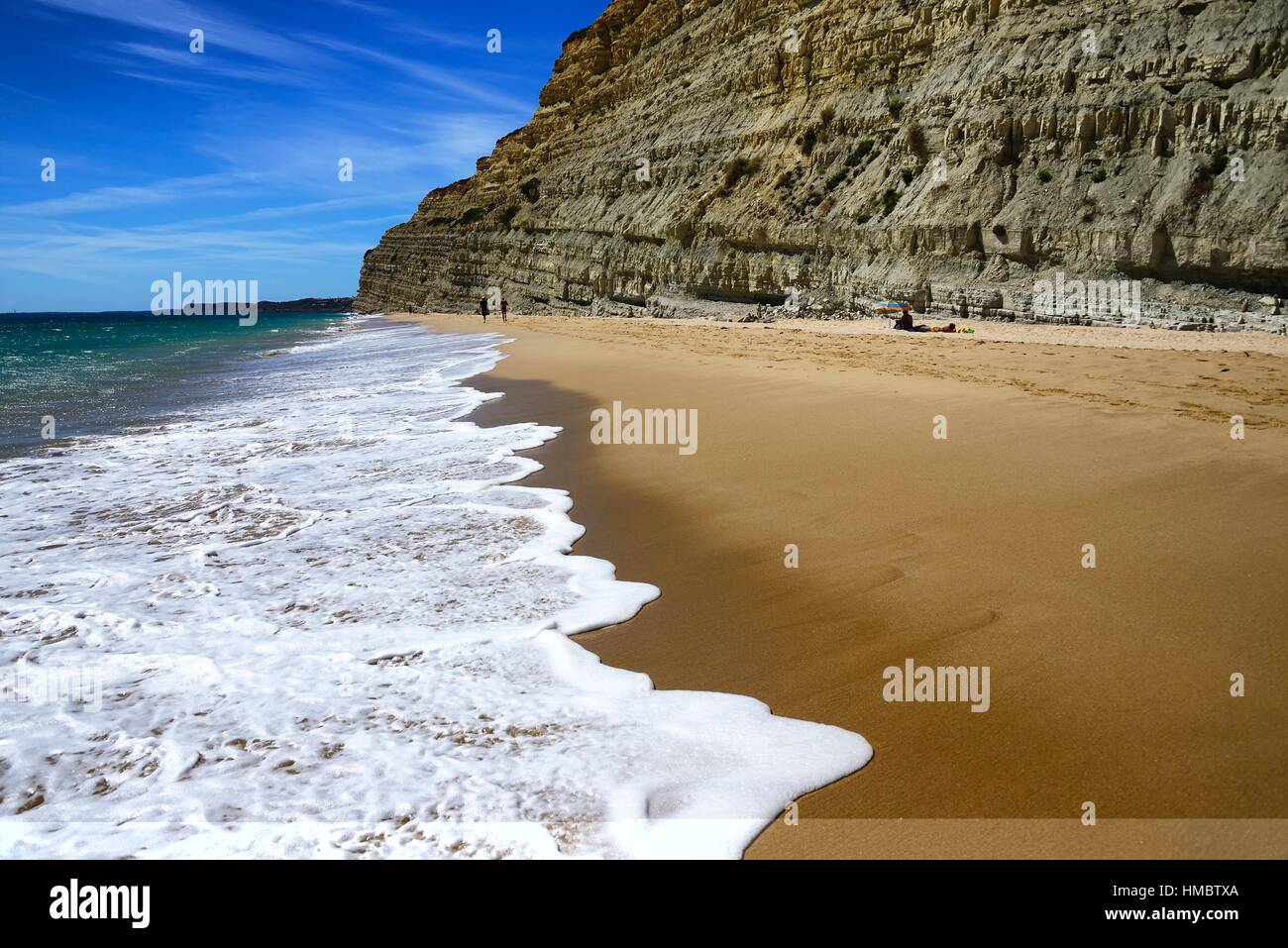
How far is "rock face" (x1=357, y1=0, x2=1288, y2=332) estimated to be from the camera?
16.7 meters

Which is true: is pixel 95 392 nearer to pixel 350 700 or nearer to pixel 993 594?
pixel 350 700

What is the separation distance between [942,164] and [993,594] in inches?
864

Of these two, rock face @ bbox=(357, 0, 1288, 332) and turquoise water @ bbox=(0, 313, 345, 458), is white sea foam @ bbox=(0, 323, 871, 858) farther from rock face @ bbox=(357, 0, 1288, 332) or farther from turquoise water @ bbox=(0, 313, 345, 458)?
rock face @ bbox=(357, 0, 1288, 332)

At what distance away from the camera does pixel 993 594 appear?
3703 mm

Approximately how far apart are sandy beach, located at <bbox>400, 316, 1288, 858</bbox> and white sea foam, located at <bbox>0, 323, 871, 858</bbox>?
0.25 m

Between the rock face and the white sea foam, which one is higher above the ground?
the rock face

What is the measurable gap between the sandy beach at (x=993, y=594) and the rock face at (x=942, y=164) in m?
10.9

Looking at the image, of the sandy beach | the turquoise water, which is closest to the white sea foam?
the sandy beach

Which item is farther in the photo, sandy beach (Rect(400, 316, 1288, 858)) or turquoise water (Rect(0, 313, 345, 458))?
turquoise water (Rect(0, 313, 345, 458))

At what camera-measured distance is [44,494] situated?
6.59 m

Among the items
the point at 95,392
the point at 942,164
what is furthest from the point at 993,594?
the point at 942,164
